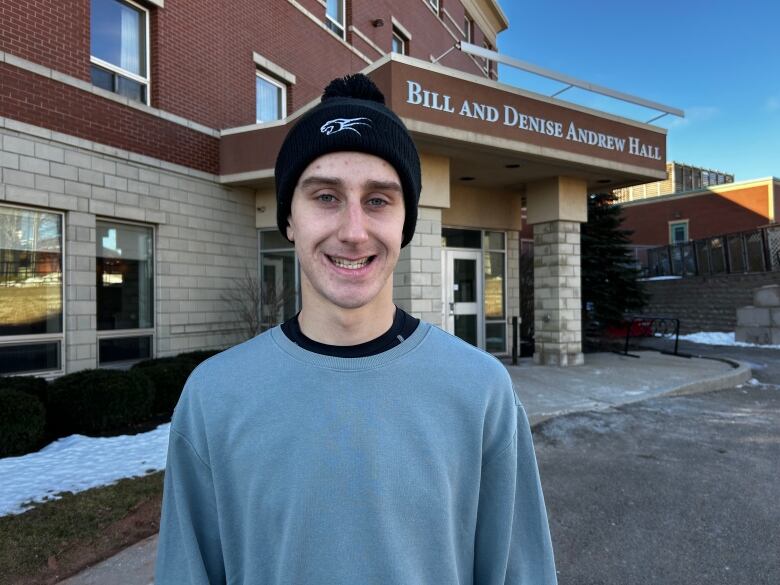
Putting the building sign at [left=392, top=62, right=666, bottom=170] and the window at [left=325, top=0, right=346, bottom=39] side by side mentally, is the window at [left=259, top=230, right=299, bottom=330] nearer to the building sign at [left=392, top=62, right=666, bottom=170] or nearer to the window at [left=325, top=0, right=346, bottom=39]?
the building sign at [left=392, top=62, right=666, bottom=170]

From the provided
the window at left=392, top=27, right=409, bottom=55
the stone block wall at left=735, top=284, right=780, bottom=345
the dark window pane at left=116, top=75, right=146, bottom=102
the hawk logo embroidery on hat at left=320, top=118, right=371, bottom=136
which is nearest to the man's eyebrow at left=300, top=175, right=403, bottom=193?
the hawk logo embroidery on hat at left=320, top=118, right=371, bottom=136

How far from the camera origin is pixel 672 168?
45656mm

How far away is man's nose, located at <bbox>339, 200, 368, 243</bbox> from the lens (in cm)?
134

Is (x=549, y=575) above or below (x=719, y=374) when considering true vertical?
above

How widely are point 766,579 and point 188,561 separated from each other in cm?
369

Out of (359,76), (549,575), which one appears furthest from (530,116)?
(549,575)

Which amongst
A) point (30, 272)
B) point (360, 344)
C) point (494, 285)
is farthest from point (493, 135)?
point (360, 344)

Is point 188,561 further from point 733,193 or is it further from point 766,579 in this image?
point 733,193

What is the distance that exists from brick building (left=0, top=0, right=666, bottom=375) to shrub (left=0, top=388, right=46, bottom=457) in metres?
Result: 2.62

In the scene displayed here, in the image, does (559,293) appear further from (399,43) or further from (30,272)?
(399,43)

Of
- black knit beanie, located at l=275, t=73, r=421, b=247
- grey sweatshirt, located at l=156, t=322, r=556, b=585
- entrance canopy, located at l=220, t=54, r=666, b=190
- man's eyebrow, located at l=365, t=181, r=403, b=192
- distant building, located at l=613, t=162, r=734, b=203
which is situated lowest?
grey sweatshirt, located at l=156, t=322, r=556, b=585

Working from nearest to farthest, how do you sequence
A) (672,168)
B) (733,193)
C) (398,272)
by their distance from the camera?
1. (398,272)
2. (733,193)
3. (672,168)

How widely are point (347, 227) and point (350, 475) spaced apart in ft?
2.02

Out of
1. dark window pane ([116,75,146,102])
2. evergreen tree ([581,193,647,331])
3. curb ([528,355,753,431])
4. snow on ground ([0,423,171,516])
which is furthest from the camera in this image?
evergreen tree ([581,193,647,331])
